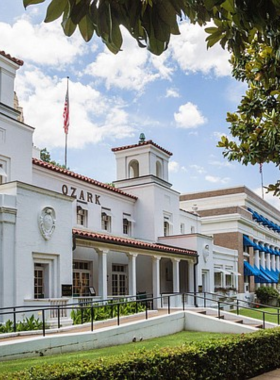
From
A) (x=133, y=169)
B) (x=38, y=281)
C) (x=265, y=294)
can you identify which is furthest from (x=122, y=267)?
(x=265, y=294)

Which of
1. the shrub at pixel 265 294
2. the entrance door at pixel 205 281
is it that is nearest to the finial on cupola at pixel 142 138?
the entrance door at pixel 205 281

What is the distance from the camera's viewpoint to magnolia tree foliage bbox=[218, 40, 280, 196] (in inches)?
330

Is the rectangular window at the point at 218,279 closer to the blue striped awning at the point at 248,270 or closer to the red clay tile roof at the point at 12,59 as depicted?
the blue striped awning at the point at 248,270

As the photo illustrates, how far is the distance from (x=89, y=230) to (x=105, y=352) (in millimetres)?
11800

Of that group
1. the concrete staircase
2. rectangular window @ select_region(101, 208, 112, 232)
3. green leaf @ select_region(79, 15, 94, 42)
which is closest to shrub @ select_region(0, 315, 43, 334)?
the concrete staircase

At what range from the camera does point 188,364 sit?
31.2 ft

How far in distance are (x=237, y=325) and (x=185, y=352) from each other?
443 inches

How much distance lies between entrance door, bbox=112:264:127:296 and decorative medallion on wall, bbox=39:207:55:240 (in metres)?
8.87

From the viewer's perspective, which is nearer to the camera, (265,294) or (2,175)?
(2,175)

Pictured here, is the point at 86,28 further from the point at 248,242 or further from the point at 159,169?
the point at 248,242

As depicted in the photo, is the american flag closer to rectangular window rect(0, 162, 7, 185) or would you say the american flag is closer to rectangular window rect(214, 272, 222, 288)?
rectangular window rect(214, 272, 222, 288)

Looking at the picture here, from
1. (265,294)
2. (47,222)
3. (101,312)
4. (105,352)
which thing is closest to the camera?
(105,352)

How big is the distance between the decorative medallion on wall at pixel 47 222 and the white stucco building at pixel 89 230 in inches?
1.4

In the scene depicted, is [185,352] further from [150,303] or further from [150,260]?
[150,260]
